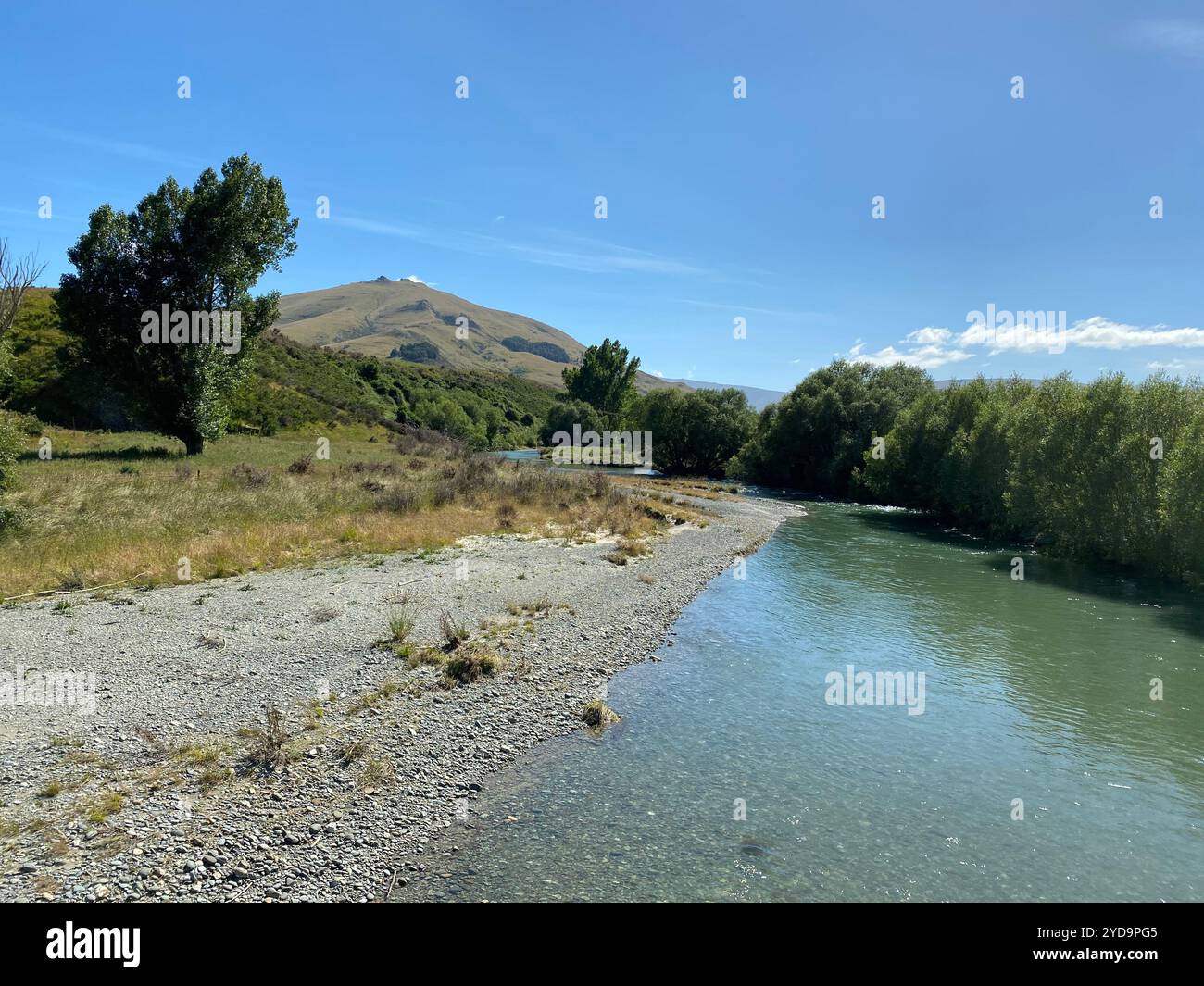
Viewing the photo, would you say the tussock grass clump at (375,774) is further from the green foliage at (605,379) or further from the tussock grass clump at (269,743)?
the green foliage at (605,379)

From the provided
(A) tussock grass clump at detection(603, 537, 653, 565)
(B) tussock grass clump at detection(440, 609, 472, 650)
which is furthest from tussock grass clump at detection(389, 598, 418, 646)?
(A) tussock grass clump at detection(603, 537, 653, 565)

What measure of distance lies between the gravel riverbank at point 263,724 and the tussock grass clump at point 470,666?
285 mm

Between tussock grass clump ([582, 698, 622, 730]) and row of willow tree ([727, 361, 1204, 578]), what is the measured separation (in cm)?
2863

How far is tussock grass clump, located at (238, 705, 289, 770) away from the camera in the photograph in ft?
31.6

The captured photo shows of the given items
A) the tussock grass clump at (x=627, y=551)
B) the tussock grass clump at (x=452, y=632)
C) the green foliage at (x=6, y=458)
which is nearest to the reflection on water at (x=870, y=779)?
the tussock grass clump at (x=452, y=632)

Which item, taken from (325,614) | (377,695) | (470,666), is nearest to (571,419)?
(325,614)

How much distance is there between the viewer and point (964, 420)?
50.0 meters

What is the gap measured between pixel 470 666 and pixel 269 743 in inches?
191

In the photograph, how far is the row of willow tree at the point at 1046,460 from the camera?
2911 centimetres

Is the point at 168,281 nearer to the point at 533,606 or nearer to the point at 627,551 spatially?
the point at 627,551

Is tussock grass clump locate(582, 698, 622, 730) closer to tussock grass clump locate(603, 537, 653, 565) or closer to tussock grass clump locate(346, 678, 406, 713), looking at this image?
tussock grass clump locate(346, 678, 406, 713)
